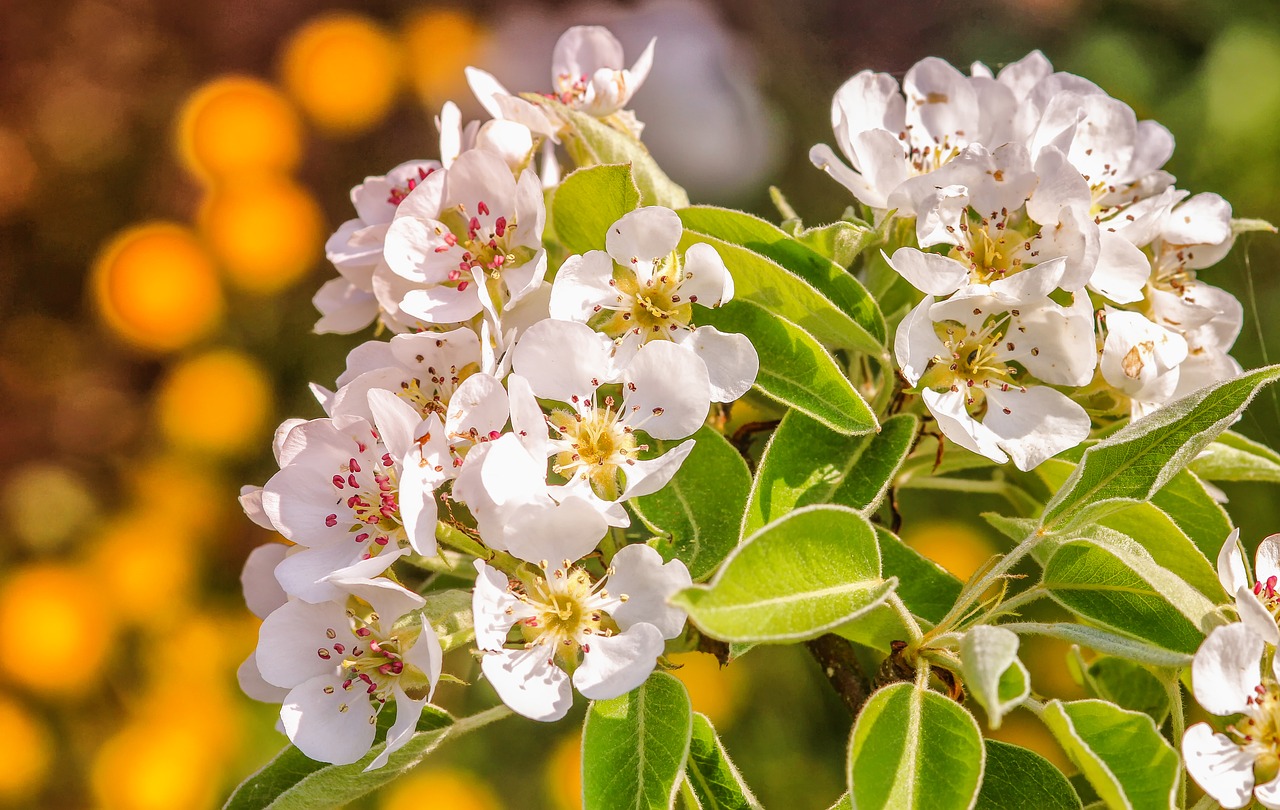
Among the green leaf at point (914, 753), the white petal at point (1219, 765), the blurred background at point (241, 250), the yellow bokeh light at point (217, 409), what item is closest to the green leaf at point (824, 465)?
the green leaf at point (914, 753)

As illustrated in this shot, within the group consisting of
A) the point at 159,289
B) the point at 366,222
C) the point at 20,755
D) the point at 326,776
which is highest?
the point at 366,222

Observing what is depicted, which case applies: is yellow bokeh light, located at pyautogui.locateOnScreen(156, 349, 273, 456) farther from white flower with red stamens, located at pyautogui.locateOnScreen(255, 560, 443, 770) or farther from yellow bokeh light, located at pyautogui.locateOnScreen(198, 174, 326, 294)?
white flower with red stamens, located at pyautogui.locateOnScreen(255, 560, 443, 770)

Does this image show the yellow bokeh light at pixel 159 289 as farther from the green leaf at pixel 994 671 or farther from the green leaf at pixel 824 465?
the green leaf at pixel 994 671

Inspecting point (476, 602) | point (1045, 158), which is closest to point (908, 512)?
point (1045, 158)

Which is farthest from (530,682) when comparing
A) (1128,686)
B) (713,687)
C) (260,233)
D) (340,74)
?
(340,74)

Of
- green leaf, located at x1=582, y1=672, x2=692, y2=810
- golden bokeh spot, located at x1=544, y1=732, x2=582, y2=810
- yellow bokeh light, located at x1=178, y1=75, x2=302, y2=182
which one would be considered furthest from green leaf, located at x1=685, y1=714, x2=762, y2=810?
yellow bokeh light, located at x1=178, y1=75, x2=302, y2=182

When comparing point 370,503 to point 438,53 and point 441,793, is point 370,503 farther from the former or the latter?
point 438,53
